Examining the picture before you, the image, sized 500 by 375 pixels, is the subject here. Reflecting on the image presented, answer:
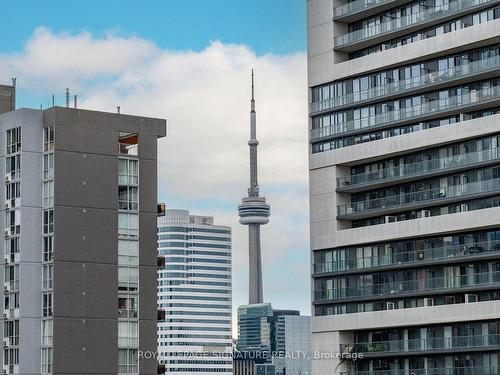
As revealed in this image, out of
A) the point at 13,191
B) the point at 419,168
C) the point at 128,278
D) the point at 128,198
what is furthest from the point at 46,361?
the point at 419,168

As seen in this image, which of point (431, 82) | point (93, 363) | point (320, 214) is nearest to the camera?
point (93, 363)

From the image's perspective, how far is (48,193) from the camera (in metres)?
115

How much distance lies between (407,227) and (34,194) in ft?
111

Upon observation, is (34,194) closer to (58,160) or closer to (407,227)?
(58,160)

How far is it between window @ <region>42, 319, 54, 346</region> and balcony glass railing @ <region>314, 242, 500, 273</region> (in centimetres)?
2963

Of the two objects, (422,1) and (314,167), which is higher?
(422,1)

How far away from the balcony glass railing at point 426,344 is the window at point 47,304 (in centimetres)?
2990

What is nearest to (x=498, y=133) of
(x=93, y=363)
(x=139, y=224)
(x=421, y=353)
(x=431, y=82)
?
(x=431, y=82)

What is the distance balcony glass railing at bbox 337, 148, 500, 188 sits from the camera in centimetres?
11600

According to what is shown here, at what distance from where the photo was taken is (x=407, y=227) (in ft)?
397

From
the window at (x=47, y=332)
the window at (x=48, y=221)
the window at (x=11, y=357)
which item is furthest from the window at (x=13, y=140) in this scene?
the window at (x=11, y=357)

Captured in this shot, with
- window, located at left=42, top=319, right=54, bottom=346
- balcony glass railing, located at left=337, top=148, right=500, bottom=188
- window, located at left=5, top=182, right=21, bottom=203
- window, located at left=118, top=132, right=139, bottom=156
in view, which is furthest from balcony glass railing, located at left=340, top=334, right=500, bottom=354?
window, located at left=5, top=182, right=21, bottom=203

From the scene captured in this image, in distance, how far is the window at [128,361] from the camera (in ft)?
376

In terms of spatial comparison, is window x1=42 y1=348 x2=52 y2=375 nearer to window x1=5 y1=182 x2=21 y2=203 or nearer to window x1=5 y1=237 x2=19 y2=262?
window x1=5 y1=237 x2=19 y2=262
